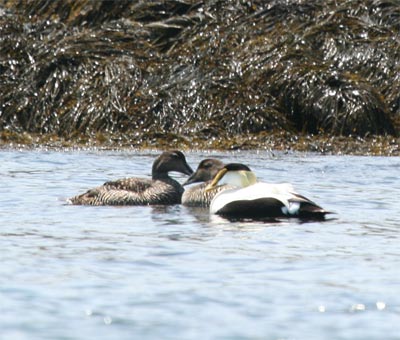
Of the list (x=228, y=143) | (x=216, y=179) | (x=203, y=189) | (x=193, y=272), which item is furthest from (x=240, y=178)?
(x=228, y=143)

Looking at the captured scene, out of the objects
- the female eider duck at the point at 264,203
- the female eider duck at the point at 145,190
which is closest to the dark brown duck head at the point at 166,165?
the female eider duck at the point at 145,190

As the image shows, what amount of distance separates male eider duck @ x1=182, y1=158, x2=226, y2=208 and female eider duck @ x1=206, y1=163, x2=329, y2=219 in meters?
0.36

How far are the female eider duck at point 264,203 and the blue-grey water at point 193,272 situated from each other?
0.12m

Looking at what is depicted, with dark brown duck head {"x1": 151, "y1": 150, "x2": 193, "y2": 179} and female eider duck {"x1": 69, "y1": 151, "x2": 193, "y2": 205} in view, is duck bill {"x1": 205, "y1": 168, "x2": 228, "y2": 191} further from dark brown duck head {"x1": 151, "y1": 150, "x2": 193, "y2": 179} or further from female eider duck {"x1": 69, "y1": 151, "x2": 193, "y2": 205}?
dark brown duck head {"x1": 151, "y1": 150, "x2": 193, "y2": 179}

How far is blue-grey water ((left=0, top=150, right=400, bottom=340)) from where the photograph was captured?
5078 mm

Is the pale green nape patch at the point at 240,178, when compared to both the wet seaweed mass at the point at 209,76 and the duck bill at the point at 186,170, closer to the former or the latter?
the duck bill at the point at 186,170

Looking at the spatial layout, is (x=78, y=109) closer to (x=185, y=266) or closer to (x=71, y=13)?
(x=71, y=13)

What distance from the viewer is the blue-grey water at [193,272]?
16.7ft

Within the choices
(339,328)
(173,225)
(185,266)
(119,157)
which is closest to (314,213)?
(173,225)

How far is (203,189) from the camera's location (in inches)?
380

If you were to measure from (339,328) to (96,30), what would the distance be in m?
10.7

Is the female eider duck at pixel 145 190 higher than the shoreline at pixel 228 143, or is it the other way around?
the shoreline at pixel 228 143

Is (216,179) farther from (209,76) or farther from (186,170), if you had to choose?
(209,76)

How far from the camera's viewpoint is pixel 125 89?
46.9ft
